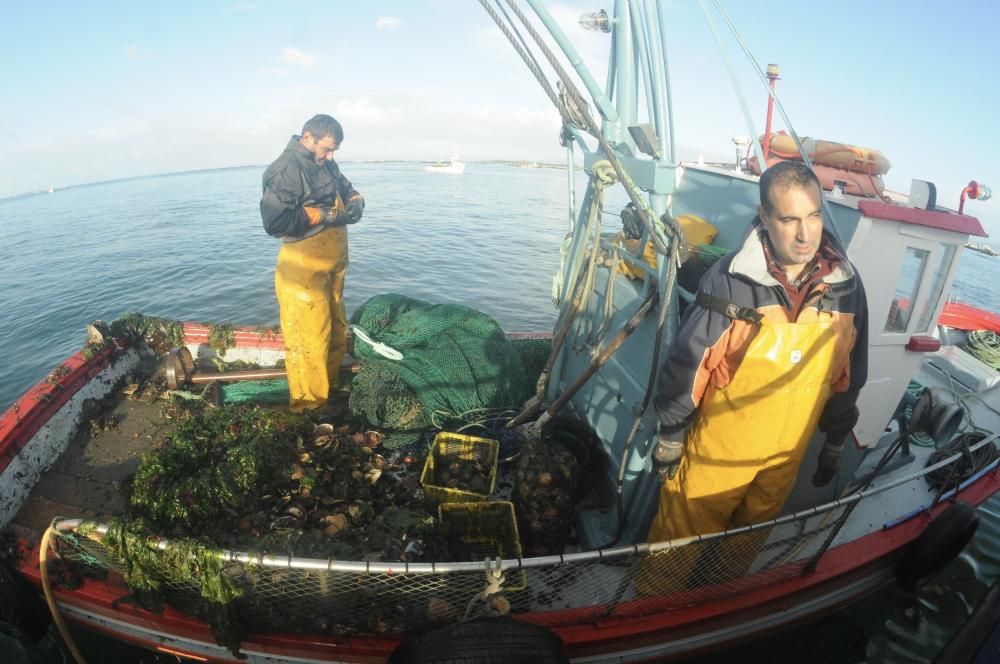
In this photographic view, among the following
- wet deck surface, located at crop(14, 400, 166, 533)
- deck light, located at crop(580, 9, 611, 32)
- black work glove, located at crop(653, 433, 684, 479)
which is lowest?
wet deck surface, located at crop(14, 400, 166, 533)

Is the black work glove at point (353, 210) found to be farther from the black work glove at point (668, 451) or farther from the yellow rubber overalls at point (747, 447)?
the yellow rubber overalls at point (747, 447)

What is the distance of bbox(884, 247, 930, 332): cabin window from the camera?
317 centimetres

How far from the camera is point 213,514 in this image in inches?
128

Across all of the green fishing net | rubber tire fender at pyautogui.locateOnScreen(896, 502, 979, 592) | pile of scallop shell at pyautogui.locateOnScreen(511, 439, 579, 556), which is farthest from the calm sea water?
the green fishing net

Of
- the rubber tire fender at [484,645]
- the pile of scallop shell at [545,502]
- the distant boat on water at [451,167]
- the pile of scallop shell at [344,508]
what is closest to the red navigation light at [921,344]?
the pile of scallop shell at [545,502]

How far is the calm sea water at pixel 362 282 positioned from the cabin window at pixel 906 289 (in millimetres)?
360

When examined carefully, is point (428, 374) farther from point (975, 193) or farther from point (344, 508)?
point (975, 193)

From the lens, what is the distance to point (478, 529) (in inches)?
137

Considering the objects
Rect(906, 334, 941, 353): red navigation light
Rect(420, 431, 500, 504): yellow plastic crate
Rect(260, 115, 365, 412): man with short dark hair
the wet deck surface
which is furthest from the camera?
Rect(260, 115, 365, 412): man with short dark hair

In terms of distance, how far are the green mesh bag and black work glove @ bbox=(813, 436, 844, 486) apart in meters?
2.74

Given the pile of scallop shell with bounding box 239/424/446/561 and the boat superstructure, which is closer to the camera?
the boat superstructure

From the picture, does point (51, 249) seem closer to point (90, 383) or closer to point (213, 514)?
point (90, 383)

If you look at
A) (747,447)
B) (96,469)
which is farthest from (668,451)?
(96,469)

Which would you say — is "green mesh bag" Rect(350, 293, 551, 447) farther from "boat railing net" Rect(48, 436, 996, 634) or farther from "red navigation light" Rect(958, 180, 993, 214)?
"red navigation light" Rect(958, 180, 993, 214)
